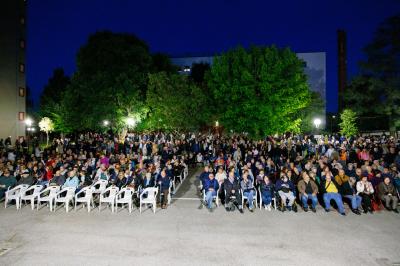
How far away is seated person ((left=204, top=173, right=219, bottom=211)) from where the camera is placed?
10.3 m

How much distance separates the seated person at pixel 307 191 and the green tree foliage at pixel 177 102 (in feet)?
53.8

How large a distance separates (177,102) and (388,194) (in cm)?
1824

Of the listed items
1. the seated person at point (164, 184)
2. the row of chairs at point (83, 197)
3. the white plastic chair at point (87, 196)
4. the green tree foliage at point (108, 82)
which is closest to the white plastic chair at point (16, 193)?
the row of chairs at point (83, 197)

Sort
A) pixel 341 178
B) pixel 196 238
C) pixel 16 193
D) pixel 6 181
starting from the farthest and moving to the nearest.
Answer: pixel 6 181, pixel 16 193, pixel 341 178, pixel 196 238

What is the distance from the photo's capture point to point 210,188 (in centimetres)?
1052

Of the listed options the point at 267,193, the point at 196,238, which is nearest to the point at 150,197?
the point at 196,238

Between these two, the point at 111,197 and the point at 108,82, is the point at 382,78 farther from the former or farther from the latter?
the point at 111,197

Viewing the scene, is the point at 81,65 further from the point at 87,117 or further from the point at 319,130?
the point at 319,130

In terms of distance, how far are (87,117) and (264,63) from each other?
1683 cm

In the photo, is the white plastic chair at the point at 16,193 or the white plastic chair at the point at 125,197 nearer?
the white plastic chair at the point at 125,197

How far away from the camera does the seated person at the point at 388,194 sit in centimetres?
996

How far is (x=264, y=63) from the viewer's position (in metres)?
22.5

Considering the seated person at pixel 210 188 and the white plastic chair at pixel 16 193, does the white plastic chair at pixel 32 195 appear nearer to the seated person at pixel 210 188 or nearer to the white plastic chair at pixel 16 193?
the white plastic chair at pixel 16 193

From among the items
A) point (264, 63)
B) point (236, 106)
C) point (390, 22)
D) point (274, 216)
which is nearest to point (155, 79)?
point (236, 106)
